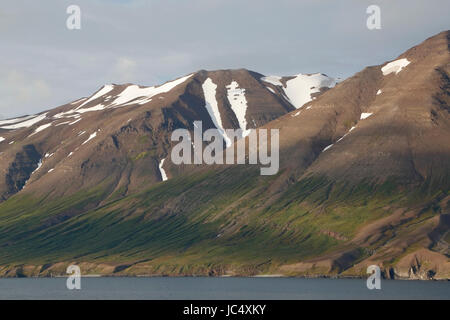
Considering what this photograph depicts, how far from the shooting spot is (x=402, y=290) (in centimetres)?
16400

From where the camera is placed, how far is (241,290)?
168 meters

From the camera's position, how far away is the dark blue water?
495ft

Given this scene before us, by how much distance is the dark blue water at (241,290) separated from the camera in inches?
5935
